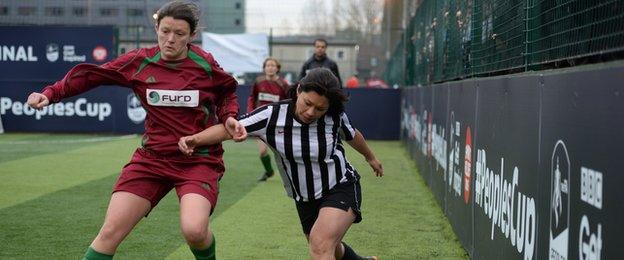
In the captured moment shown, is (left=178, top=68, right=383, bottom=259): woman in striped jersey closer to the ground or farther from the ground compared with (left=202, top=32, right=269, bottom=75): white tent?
closer to the ground

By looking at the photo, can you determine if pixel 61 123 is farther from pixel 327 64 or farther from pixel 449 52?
pixel 449 52

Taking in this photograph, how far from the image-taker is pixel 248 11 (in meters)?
32.8

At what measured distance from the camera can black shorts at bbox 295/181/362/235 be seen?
646cm

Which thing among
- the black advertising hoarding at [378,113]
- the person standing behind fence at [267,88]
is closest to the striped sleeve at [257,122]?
the person standing behind fence at [267,88]

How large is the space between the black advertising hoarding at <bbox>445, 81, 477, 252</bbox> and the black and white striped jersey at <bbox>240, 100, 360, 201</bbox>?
6.79 feet

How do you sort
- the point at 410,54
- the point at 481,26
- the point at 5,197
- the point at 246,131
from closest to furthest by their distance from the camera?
the point at 246,131
the point at 481,26
the point at 5,197
the point at 410,54

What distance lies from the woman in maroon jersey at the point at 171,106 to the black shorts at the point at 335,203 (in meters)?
0.65

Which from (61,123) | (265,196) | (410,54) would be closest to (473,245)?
(265,196)

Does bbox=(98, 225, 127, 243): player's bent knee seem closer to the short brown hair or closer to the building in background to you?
the short brown hair

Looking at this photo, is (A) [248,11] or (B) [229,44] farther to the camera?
(A) [248,11]

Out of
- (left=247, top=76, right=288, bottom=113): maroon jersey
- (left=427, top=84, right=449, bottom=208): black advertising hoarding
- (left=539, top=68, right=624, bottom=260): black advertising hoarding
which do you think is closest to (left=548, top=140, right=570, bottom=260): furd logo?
(left=539, top=68, right=624, bottom=260): black advertising hoarding

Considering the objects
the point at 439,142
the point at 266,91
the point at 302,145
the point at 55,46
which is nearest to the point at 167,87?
the point at 302,145

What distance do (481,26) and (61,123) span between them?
1775cm

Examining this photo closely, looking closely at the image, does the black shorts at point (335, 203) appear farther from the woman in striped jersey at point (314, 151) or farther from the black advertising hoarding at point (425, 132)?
the black advertising hoarding at point (425, 132)
